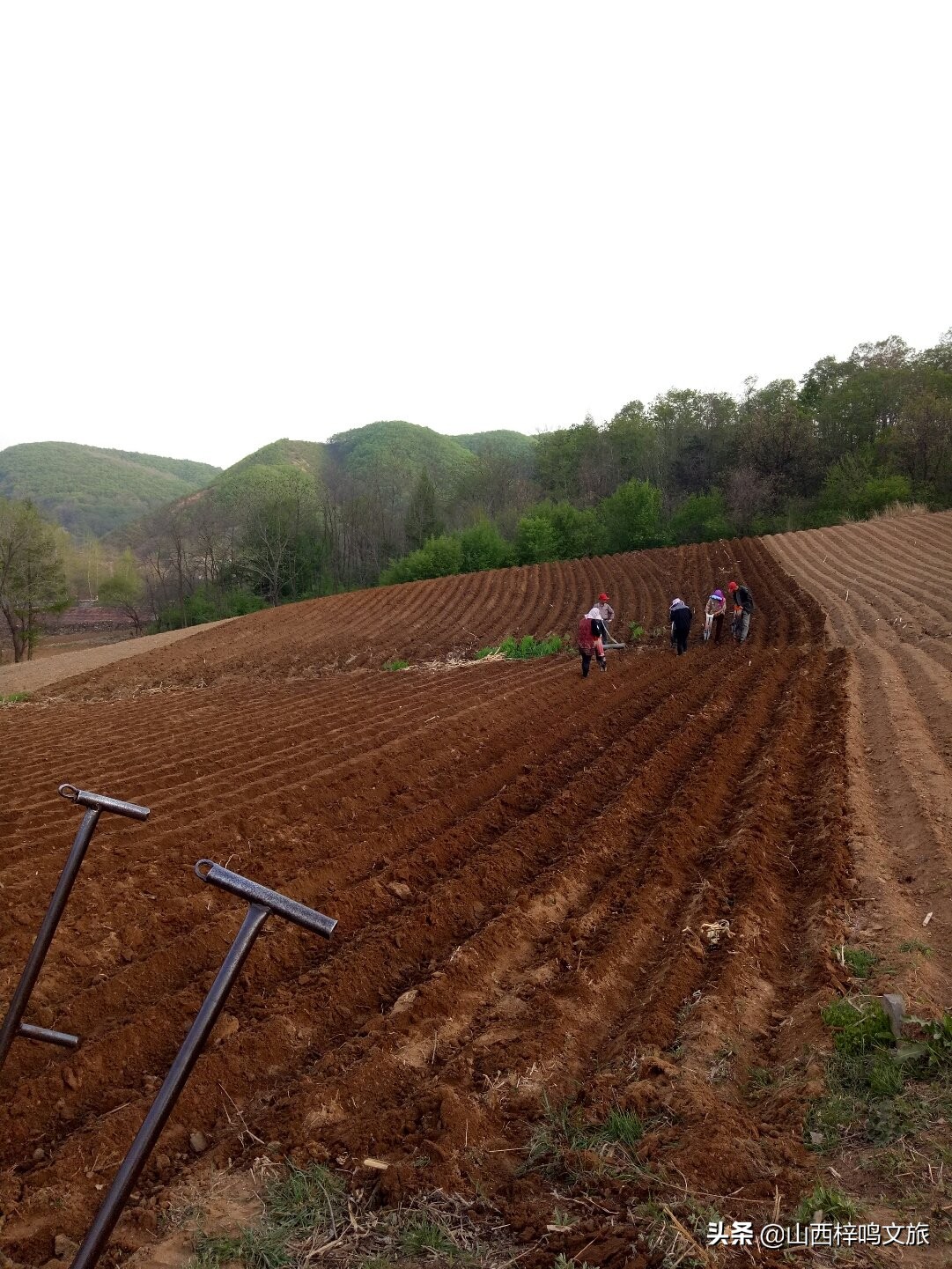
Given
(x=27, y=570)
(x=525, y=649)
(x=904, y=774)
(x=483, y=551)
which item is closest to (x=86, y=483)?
(x=27, y=570)

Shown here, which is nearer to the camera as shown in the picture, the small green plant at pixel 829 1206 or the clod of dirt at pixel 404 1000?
the small green plant at pixel 829 1206

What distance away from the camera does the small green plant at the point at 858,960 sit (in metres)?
3.73

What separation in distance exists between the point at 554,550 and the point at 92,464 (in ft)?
420

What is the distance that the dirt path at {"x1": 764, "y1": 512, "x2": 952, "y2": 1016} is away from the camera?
4.00 metres

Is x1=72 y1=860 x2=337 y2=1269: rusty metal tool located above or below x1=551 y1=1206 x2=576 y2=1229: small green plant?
above

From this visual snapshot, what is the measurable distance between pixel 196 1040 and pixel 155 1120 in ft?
0.69

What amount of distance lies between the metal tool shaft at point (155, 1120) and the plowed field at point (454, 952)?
2.95 ft

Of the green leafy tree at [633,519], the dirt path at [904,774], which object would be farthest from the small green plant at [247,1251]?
the green leafy tree at [633,519]

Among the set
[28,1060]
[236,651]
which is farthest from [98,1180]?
[236,651]

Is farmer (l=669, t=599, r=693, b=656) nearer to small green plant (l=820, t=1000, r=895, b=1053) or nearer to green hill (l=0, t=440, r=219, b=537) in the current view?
small green plant (l=820, t=1000, r=895, b=1053)

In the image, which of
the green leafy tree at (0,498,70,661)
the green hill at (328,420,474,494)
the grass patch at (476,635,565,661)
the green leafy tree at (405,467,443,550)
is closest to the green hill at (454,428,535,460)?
the green hill at (328,420,474,494)

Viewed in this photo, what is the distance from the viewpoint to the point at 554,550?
4334 centimetres

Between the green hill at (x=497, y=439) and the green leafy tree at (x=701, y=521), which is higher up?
the green hill at (x=497, y=439)

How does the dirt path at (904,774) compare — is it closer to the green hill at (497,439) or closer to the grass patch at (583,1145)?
the grass patch at (583,1145)
